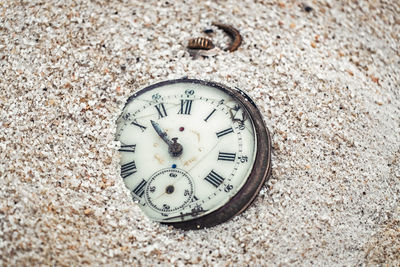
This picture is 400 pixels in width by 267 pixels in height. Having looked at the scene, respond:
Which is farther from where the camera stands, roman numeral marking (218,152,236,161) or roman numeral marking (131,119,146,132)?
roman numeral marking (131,119,146,132)

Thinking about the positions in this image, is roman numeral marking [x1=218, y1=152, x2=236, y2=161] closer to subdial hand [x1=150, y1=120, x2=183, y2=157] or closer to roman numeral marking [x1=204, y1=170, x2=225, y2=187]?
roman numeral marking [x1=204, y1=170, x2=225, y2=187]

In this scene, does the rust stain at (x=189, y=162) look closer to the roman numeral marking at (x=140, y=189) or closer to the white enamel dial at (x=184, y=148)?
the white enamel dial at (x=184, y=148)

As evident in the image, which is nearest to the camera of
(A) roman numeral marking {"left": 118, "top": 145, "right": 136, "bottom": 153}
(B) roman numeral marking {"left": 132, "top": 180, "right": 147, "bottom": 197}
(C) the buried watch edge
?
(C) the buried watch edge

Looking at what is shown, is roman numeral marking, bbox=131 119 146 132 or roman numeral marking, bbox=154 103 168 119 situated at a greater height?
roman numeral marking, bbox=154 103 168 119

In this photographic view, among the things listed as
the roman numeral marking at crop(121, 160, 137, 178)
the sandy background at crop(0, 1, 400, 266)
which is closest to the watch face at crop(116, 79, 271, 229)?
the roman numeral marking at crop(121, 160, 137, 178)

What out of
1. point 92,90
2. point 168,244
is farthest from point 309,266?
point 92,90

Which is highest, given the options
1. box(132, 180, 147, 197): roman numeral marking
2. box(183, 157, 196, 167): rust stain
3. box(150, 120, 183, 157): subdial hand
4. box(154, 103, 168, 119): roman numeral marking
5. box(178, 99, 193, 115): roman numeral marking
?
box(178, 99, 193, 115): roman numeral marking

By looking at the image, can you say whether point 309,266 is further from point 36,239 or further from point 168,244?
point 36,239

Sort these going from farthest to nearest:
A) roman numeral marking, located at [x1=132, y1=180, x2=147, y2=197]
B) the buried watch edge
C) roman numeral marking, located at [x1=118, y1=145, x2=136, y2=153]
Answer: roman numeral marking, located at [x1=118, y1=145, x2=136, y2=153] < roman numeral marking, located at [x1=132, y1=180, x2=147, y2=197] < the buried watch edge
